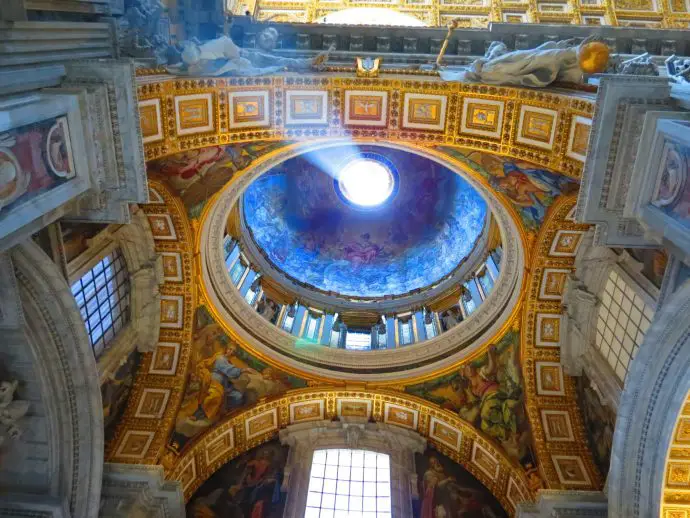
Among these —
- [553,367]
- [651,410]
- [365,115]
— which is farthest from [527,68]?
[553,367]

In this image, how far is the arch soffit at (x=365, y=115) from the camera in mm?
10695

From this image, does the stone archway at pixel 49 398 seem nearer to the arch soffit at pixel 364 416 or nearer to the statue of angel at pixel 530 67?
the arch soffit at pixel 364 416

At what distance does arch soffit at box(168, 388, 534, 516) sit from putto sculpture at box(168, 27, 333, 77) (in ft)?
26.8

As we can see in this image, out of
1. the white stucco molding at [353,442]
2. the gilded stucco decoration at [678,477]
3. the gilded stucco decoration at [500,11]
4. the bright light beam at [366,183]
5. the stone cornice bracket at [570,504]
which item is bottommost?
the white stucco molding at [353,442]

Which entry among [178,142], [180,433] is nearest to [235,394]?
[180,433]

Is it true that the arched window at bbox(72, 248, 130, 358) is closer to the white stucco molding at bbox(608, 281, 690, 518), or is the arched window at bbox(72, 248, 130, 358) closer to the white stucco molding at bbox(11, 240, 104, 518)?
the white stucco molding at bbox(11, 240, 104, 518)

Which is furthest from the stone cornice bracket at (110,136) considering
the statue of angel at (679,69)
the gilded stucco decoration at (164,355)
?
the statue of angel at (679,69)

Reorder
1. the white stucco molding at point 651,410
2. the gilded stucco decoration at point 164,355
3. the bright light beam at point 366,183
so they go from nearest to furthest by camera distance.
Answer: the white stucco molding at point 651,410 → the gilded stucco decoration at point 164,355 → the bright light beam at point 366,183

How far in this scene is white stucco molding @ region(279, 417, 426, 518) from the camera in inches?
598

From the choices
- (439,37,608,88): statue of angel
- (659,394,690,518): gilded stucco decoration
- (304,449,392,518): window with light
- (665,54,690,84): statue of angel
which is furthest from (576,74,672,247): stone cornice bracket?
(304,449,392,518): window with light

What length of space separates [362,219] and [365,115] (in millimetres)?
10550

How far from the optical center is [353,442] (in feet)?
51.9

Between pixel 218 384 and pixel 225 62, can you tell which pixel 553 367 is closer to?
pixel 218 384

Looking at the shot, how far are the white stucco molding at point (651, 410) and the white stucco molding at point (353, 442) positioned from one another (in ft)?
18.4
